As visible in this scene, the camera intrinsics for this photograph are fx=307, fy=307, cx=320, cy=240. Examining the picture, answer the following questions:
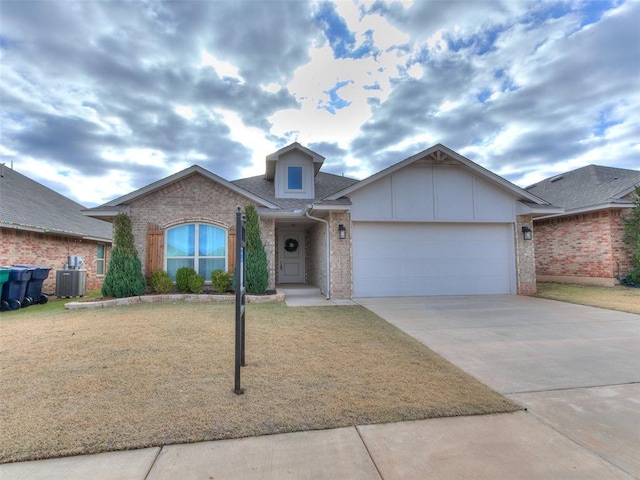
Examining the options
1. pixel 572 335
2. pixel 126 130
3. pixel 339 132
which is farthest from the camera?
pixel 339 132

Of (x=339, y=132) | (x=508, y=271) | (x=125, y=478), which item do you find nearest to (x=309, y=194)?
(x=339, y=132)

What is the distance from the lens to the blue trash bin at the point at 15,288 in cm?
851

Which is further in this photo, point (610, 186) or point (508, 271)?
point (610, 186)

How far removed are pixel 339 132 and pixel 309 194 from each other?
4568 millimetres

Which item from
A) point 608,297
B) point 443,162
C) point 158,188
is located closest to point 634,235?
point 608,297

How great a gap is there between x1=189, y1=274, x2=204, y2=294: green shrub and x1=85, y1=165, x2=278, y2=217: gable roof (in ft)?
10.2

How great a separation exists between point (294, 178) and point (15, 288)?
367 inches

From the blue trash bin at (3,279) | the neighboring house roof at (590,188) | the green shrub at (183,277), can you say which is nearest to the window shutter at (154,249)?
the green shrub at (183,277)

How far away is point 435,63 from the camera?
36.5ft

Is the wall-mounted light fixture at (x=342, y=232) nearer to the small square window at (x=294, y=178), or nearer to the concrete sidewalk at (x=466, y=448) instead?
the small square window at (x=294, y=178)

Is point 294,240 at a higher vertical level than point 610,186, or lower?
lower

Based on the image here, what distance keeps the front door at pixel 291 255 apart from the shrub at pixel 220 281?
3.89 m

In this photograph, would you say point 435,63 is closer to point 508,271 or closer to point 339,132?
point 339,132

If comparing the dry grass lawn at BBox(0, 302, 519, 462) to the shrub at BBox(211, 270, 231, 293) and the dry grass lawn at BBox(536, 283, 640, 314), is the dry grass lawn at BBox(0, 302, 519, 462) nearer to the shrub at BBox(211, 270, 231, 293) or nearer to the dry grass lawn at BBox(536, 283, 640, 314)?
the shrub at BBox(211, 270, 231, 293)
